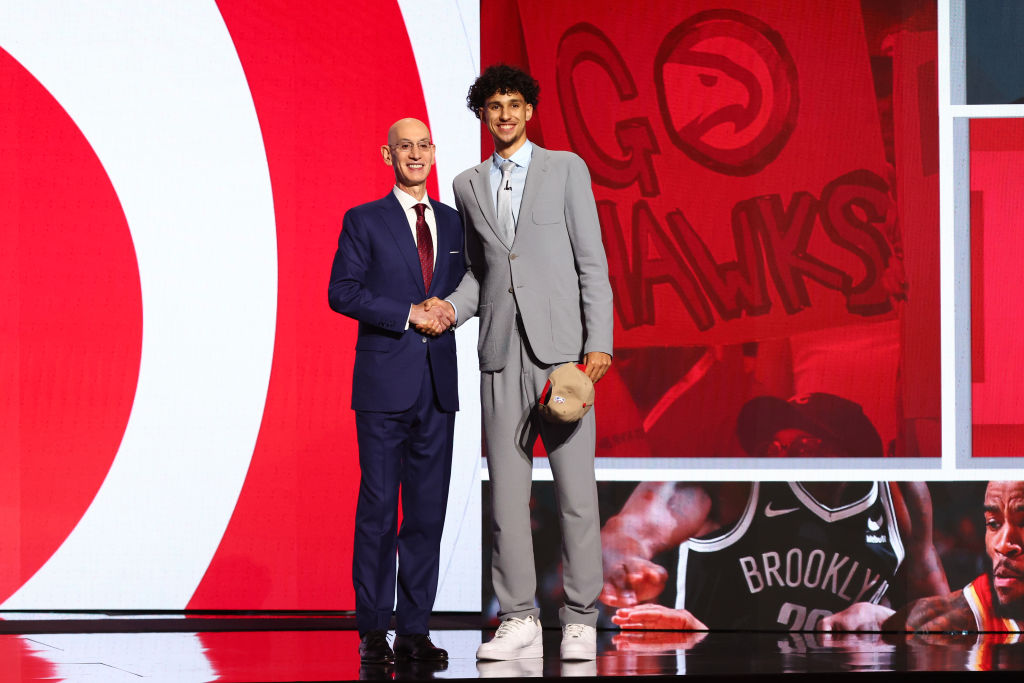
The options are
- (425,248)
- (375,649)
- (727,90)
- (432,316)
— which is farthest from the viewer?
(727,90)

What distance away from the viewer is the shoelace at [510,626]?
10.2 feet

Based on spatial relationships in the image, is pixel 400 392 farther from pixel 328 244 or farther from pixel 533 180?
pixel 328 244

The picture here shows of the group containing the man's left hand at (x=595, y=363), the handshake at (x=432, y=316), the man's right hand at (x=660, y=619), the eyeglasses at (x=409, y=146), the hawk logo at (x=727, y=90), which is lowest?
the man's right hand at (x=660, y=619)

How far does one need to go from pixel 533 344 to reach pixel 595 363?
0.19 m

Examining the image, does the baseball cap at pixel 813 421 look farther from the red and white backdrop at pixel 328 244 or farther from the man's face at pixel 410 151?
the man's face at pixel 410 151

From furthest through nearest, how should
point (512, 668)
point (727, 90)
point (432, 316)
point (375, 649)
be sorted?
point (727, 90) → point (432, 316) → point (375, 649) → point (512, 668)

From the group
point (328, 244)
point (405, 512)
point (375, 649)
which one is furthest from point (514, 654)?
point (328, 244)

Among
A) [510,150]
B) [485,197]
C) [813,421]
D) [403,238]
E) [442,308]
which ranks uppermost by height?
[510,150]

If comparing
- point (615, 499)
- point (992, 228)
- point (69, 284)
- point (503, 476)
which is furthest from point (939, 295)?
point (69, 284)

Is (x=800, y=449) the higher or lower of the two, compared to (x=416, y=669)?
higher

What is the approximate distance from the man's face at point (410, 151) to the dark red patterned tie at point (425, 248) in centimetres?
12

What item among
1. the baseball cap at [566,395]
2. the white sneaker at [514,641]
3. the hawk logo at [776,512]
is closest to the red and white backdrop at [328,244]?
the hawk logo at [776,512]

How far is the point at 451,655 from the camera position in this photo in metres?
3.32

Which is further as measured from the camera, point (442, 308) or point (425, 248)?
point (425, 248)
